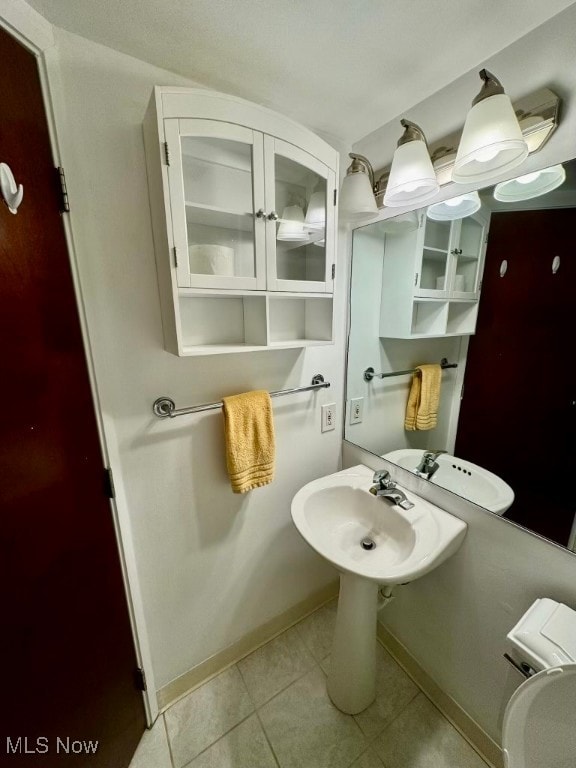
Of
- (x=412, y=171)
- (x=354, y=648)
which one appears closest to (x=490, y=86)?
(x=412, y=171)

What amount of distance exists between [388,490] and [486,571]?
0.39m

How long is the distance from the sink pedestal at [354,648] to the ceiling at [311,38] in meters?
1.72

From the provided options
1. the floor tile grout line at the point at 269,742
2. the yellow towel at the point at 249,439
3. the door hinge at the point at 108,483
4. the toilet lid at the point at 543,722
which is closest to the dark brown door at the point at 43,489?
the door hinge at the point at 108,483

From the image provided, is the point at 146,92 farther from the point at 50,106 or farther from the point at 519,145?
the point at 519,145

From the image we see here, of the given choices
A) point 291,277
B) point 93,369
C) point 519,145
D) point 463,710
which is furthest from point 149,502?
point 519,145

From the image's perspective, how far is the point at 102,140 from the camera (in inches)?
32.1

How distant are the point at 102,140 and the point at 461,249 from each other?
1192mm

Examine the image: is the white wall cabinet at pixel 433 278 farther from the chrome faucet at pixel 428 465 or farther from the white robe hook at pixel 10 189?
the white robe hook at pixel 10 189

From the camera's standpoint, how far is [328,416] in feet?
Result: 4.75

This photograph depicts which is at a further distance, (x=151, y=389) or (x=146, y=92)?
(x=151, y=389)

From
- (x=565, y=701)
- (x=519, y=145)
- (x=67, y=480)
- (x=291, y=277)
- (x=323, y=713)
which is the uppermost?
(x=519, y=145)

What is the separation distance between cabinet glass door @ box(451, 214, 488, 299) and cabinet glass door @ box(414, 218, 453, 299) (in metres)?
0.04

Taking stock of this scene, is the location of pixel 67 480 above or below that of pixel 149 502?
above

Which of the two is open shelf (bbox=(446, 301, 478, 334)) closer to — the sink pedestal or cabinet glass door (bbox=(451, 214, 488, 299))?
cabinet glass door (bbox=(451, 214, 488, 299))
